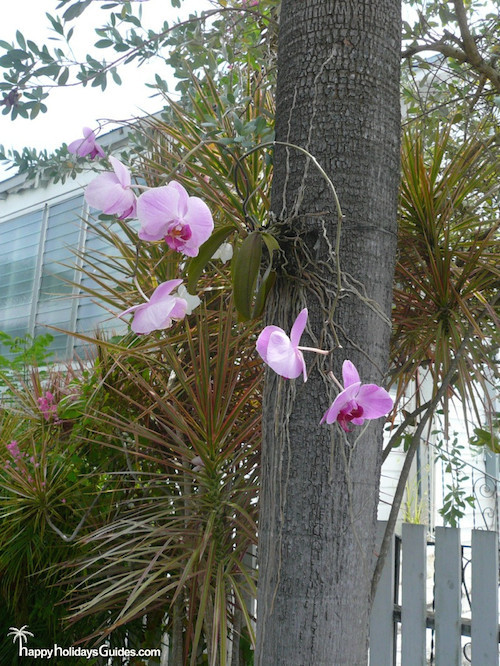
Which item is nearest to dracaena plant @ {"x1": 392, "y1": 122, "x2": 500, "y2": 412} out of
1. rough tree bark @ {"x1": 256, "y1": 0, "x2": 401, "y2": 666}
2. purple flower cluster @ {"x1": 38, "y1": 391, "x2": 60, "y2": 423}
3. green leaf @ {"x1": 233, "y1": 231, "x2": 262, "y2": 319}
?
rough tree bark @ {"x1": 256, "y1": 0, "x2": 401, "y2": 666}

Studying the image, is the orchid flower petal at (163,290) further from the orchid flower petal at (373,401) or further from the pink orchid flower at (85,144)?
the pink orchid flower at (85,144)

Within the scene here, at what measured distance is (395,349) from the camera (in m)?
1.68

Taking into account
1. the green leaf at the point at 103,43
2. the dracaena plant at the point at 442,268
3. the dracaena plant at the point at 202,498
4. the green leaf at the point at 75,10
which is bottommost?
the dracaena plant at the point at 202,498

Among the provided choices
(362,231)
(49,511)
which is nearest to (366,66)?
(362,231)

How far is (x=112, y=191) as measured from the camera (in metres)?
0.85

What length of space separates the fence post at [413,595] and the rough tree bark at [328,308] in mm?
1000

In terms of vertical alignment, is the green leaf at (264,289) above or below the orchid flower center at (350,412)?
above

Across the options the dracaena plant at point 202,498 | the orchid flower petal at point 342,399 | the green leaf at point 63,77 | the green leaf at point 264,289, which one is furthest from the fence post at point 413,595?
the green leaf at point 63,77

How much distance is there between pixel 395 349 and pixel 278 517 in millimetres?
925

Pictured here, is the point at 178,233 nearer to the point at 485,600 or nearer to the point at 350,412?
the point at 350,412

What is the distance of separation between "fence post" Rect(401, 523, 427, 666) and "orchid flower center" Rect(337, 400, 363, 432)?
1.22 meters

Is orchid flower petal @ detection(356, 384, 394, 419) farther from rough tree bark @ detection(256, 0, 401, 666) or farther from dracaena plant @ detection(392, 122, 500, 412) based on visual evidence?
dracaena plant @ detection(392, 122, 500, 412)

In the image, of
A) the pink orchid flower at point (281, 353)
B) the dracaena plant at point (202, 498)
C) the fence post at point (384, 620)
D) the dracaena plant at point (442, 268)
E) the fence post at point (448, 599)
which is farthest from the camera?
the fence post at point (384, 620)

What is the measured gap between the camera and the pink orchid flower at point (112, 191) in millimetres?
839
